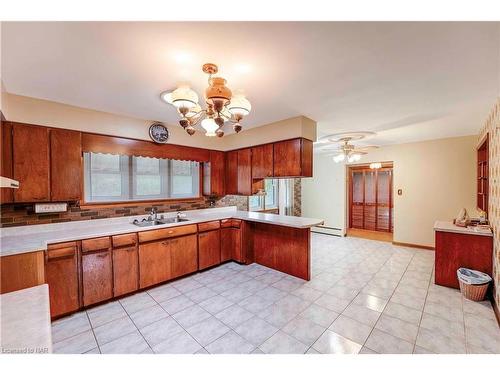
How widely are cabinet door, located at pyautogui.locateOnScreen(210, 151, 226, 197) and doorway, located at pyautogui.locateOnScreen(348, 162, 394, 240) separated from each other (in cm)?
392

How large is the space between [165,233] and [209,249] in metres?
0.81

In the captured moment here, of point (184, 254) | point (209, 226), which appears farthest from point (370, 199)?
point (184, 254)

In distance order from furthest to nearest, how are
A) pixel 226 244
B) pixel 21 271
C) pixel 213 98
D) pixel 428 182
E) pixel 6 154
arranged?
1. pixel 428 182
2. pixel 226 244
3. pixel 6 154
4. pixel 21 271
5. pixel 213 98

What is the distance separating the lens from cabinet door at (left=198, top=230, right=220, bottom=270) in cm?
331

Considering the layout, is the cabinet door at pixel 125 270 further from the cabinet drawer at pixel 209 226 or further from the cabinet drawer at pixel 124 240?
the cabinet drawer at pixel 209 226

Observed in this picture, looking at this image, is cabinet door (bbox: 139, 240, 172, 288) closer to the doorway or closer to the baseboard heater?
the baseboard heater

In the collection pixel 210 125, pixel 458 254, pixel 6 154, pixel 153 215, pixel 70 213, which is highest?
pixel 210 125

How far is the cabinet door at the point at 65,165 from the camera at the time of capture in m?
2.42

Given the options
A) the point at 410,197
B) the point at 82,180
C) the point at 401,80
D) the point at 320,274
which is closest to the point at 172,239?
the point at 82,180

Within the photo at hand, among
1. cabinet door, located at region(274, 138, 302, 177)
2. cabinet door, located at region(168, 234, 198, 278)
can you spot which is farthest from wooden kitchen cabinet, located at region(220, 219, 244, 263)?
cabinet door, located at region(274, 138, 302, 177)

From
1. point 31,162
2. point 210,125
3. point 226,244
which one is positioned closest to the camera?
point 210,125

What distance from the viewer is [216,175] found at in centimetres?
408

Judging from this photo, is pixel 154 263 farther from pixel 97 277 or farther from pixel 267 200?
pixel 267 200

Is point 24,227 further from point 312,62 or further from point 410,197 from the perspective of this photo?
point 410,197
